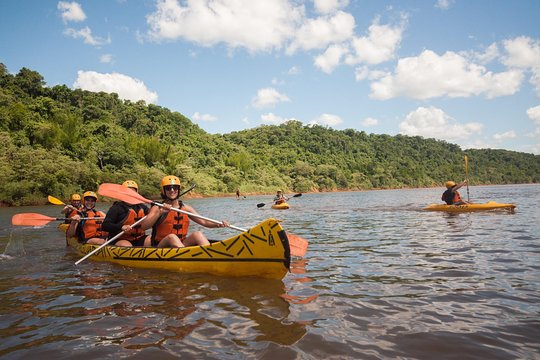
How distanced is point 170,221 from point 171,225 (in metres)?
0.09

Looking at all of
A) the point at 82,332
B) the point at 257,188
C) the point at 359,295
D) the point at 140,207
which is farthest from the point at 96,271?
the point at 257,188

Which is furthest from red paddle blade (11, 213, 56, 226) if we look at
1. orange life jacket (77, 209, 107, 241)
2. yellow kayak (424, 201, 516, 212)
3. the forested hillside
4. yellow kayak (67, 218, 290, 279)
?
the forested hillside

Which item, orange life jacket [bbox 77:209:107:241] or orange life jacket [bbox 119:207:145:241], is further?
orange life jacket [bbox 77:209:107:241]

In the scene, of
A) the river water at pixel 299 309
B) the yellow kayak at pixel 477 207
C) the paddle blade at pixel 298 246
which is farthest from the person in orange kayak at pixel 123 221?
the yellow kayak at pixel 477 207

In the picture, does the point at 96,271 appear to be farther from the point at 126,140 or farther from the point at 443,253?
the point at 126,140

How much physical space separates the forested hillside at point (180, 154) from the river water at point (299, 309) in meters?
39.0

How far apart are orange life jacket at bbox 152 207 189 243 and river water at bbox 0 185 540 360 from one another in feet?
2.56

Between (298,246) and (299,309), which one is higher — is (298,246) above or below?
above

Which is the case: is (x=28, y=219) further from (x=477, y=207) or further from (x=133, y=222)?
(x=477, y=207)

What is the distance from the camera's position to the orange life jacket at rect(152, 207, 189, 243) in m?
6.62

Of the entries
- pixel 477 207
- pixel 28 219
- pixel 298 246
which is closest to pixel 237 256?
pixel 298 246

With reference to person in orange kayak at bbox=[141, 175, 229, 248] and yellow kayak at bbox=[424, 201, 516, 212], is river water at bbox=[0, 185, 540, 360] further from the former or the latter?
yellow kayak at bbox=[424, 201, 516, 212]

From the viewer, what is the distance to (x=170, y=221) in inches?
262

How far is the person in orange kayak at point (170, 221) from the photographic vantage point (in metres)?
6.44
